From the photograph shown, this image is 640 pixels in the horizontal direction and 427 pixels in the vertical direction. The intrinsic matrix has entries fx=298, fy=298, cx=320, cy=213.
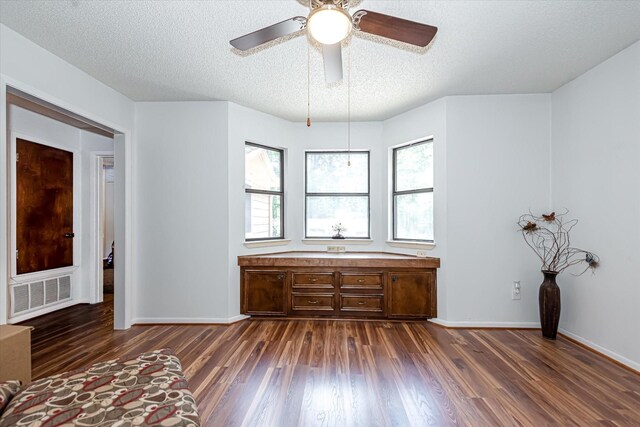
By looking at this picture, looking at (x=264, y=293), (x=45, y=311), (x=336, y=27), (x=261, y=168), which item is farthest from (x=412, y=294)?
(x=45, y=311)

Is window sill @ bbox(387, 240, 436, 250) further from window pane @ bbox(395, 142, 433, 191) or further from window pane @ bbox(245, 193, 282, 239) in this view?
window pane @ bbox(245, 193, 282, 239)

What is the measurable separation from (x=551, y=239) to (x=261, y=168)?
3.65 m

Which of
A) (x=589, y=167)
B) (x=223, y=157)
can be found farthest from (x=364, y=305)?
(x=589, y=167)

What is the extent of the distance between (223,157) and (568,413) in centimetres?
381

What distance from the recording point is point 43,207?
3.95m

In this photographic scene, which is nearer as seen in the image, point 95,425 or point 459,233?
point 95,425

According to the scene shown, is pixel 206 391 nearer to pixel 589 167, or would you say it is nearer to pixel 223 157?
pixel 223 157

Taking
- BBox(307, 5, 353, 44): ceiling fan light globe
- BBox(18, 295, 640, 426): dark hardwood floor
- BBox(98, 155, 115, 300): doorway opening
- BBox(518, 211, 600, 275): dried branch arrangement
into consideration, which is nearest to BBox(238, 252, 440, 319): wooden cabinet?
BBox(18, 295, 640, 426): dark hardwood floor

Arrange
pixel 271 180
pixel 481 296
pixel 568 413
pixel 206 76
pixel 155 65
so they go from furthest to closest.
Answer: pixel 271 180 < pixel 481 296 < pixel 206 76 < pixel 155 65 < pixel 568 413

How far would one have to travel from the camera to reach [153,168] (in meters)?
3.63

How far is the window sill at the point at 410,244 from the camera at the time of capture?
3707mm

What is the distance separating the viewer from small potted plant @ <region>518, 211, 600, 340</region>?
3.04 meters

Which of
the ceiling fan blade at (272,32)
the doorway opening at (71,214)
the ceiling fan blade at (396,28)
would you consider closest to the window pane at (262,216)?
the doorway opening at (71,214)

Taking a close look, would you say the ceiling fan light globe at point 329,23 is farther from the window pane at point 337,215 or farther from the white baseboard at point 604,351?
the white baseboard at point 604,351
